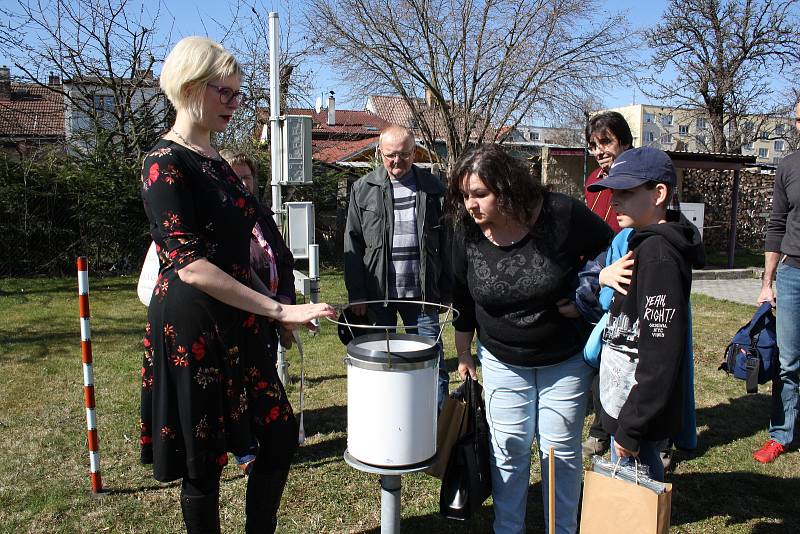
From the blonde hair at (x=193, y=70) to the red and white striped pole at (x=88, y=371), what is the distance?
153cm

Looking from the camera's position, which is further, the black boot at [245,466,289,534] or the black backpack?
the black backpack

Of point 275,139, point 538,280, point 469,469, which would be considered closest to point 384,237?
point 275,139

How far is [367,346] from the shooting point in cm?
210

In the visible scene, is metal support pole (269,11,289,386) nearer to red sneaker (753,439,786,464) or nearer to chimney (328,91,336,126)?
red sneaker (753,439,786,464)

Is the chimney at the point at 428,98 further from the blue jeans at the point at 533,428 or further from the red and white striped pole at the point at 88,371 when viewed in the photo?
the blue jeans at the point at 533,428

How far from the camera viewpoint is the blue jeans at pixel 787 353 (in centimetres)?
380

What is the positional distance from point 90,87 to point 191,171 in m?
13.8

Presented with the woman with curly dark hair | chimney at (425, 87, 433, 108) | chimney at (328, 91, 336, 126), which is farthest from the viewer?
chimney at (328, 91, 336, 126)

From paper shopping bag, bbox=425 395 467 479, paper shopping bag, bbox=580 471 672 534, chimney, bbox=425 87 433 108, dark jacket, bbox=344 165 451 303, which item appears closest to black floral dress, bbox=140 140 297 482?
paper shopping bag, bbox=425 395 467 479

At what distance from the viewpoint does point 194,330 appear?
6.64 feet

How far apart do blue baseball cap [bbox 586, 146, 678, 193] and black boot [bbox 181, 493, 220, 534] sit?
1736mm

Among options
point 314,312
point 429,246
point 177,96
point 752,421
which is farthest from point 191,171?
point 752,421

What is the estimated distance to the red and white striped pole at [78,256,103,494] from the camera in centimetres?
325

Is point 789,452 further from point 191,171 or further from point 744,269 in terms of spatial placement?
point 744,269
